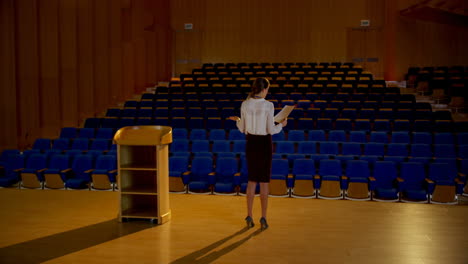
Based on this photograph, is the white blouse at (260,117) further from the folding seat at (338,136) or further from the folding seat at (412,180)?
the folding seat at (338,136)

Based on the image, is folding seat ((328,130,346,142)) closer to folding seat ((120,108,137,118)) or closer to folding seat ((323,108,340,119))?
folding seat ((323,108,340,119))

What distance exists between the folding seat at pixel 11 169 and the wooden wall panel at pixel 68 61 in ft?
7.37

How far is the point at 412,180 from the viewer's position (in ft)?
13.4

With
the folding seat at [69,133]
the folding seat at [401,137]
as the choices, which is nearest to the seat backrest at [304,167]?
the folding seat at [401,137]

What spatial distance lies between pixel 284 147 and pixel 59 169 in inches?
102

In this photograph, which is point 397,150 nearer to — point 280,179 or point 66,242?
point 280,179

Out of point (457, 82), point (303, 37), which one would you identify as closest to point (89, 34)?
point (303, 37)

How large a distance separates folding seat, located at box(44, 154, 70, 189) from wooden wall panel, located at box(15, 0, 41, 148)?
1.89 m

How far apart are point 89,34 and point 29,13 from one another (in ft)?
4.34

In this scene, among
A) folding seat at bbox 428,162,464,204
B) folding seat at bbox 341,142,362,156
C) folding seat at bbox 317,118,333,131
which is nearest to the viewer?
folding seat at bbox 428,162,464,204

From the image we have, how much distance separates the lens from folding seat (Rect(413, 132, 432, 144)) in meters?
5.19

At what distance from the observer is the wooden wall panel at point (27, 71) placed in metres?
6.19

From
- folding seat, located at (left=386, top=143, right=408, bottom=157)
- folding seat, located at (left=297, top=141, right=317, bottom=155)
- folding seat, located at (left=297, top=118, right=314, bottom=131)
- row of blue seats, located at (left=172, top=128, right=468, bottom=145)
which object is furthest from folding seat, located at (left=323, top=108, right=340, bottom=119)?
folding seat, located at (left=386, top=143, right=408, bottom=157)

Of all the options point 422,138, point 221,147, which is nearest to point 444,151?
point 422,138
